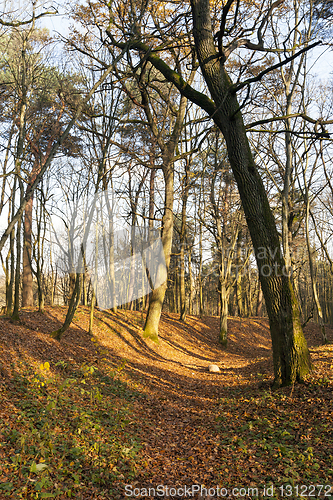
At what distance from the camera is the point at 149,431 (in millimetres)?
4801

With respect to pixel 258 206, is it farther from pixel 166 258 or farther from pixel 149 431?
pixel 166 258

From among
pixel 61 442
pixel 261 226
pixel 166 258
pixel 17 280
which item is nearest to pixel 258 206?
pixel 261 226

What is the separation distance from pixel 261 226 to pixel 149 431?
150 inches

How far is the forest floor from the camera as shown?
3152 mm

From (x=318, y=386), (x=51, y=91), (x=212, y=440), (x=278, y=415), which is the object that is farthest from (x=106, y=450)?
(x=51, y=91)

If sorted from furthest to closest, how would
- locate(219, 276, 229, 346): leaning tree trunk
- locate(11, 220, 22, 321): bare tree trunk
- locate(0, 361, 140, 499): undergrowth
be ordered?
locate(219, 276, 229, 346): leaning tree trunk, locate(11, 220, 22, 321): bare tree trunk, locate(0, 361, 140, 499): undergrowth

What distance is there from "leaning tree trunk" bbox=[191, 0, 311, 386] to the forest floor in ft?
1.56

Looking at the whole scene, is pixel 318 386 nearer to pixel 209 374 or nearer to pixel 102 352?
pixel 209 374

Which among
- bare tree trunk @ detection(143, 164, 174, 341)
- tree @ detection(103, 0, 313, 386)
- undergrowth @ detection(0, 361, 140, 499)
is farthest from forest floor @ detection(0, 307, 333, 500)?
bare tree trunk @ detection(143, 164, 174, 341)

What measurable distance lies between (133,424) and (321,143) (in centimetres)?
1163

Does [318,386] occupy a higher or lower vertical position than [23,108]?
lower

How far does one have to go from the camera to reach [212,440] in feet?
14.4

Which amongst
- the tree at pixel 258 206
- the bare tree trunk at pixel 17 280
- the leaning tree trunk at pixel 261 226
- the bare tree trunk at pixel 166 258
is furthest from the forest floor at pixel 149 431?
the bare tree trunk at pixel 166 258

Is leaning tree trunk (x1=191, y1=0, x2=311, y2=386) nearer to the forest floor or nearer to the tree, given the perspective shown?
the tree
